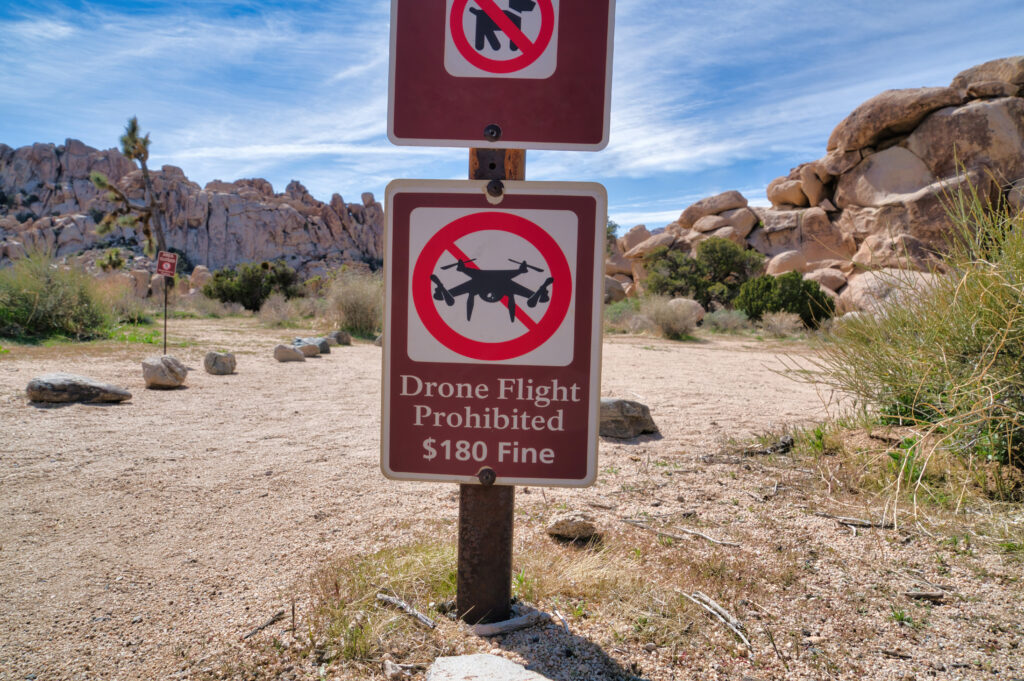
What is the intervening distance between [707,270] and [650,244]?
870cm

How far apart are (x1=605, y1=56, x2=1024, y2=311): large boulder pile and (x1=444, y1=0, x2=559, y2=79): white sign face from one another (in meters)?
22.6

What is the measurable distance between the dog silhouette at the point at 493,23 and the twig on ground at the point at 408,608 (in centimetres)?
176

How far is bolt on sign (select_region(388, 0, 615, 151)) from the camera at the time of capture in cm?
169

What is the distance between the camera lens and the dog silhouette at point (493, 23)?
1.69 m

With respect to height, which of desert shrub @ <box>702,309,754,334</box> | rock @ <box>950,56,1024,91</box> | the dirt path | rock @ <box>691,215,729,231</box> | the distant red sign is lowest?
the dirt path

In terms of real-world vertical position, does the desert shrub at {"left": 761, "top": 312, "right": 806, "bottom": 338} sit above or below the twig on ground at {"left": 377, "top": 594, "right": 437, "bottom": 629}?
above

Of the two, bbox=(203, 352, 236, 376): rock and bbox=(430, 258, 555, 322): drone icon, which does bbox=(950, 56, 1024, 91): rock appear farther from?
bbox=(430, 258, 555, 322): drone icon

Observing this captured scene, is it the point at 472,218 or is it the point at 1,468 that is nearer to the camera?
the point at 472,218

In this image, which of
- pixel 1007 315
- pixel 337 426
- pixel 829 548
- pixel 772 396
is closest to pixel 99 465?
pixel 337 426

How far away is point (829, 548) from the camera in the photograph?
8.67 ft

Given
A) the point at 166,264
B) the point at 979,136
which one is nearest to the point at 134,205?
the point at 166,264

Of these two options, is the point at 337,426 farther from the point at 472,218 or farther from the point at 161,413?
the point at 472,218

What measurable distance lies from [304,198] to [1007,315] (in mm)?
89799

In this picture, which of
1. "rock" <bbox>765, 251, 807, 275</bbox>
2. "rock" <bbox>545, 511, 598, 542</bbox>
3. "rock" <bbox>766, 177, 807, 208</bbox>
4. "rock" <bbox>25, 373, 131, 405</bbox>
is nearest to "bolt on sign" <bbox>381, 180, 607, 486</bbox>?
"rock" <bbox>545, 511, 598, 542</bbox>
